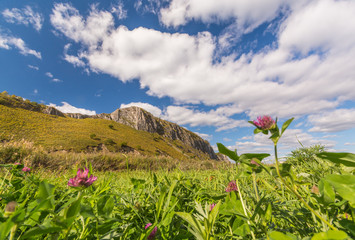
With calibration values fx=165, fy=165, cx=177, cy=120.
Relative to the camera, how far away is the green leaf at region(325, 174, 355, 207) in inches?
20.0

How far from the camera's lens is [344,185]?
0.53 m

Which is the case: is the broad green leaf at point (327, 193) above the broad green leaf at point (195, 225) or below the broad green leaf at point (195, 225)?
above

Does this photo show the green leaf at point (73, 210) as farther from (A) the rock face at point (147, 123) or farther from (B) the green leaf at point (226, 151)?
(A) the rock face at point (147, 123)

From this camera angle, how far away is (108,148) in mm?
32562

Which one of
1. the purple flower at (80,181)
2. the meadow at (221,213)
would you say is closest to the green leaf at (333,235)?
the meadow at (221,213)

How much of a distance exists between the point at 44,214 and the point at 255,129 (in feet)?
3.79

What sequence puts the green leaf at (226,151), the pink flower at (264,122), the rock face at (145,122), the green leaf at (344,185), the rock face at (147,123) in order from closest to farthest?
the green leaf at (344,185)
the green leaf at (226,151)
the pink flower at (264,122)
the rock face at (145,122)
the rock face at (147,123)

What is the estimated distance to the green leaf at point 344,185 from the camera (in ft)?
1.67

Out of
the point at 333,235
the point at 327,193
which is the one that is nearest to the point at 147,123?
the point at 327,193

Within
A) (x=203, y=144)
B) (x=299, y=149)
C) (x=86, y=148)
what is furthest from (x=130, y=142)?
(x=203, y=144)

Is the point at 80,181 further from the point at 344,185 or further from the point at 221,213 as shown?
the point at 344,185

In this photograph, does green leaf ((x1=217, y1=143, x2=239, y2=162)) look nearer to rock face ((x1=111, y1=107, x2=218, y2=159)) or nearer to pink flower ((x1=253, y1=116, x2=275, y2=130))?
pink flower ((x1=253, y1=116, x2=275, y2=130))

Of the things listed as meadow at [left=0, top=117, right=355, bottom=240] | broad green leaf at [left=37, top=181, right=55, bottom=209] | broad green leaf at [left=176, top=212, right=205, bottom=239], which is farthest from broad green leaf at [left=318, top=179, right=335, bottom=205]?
broad green leaf at [left=37, top=181, right=55, bottom=209]

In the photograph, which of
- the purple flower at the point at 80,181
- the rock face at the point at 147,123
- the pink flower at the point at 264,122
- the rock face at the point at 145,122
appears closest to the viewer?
the pink flower at the point at 264,122
